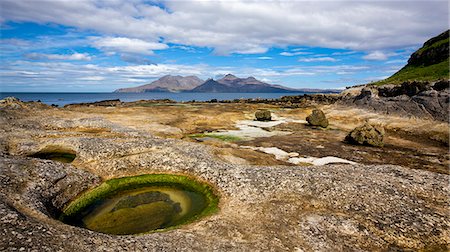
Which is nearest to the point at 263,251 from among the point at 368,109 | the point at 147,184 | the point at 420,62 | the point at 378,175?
the point at 147,184

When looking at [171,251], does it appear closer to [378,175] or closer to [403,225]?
[403,225]

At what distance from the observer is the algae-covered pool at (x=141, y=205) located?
24.7 metres

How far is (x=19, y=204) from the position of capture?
21812 millimetres

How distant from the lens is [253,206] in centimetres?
2567

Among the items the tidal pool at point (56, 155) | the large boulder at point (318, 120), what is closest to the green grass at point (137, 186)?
the tidal pool at point (56, 155)

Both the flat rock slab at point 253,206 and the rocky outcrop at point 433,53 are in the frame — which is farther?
the rocky outcrop at point 433,53

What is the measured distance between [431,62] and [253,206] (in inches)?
4891

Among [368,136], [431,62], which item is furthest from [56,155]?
[431,62]

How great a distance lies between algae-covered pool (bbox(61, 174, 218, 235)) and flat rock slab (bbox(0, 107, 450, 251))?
4.32ft

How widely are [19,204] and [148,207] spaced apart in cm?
1072

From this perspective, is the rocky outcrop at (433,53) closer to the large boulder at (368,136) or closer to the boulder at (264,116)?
the boulder at (264,116)

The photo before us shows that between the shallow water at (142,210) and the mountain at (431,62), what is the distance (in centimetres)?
8833

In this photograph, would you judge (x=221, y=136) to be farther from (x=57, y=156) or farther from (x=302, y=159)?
(x=57, y=156)

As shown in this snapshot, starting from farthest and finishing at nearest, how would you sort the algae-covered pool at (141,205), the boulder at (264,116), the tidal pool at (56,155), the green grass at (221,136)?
the boulder at (264,116) < the green grass at (221,136) < the tidal pool at (56,155) < the algae-covered pool at (141,205)
